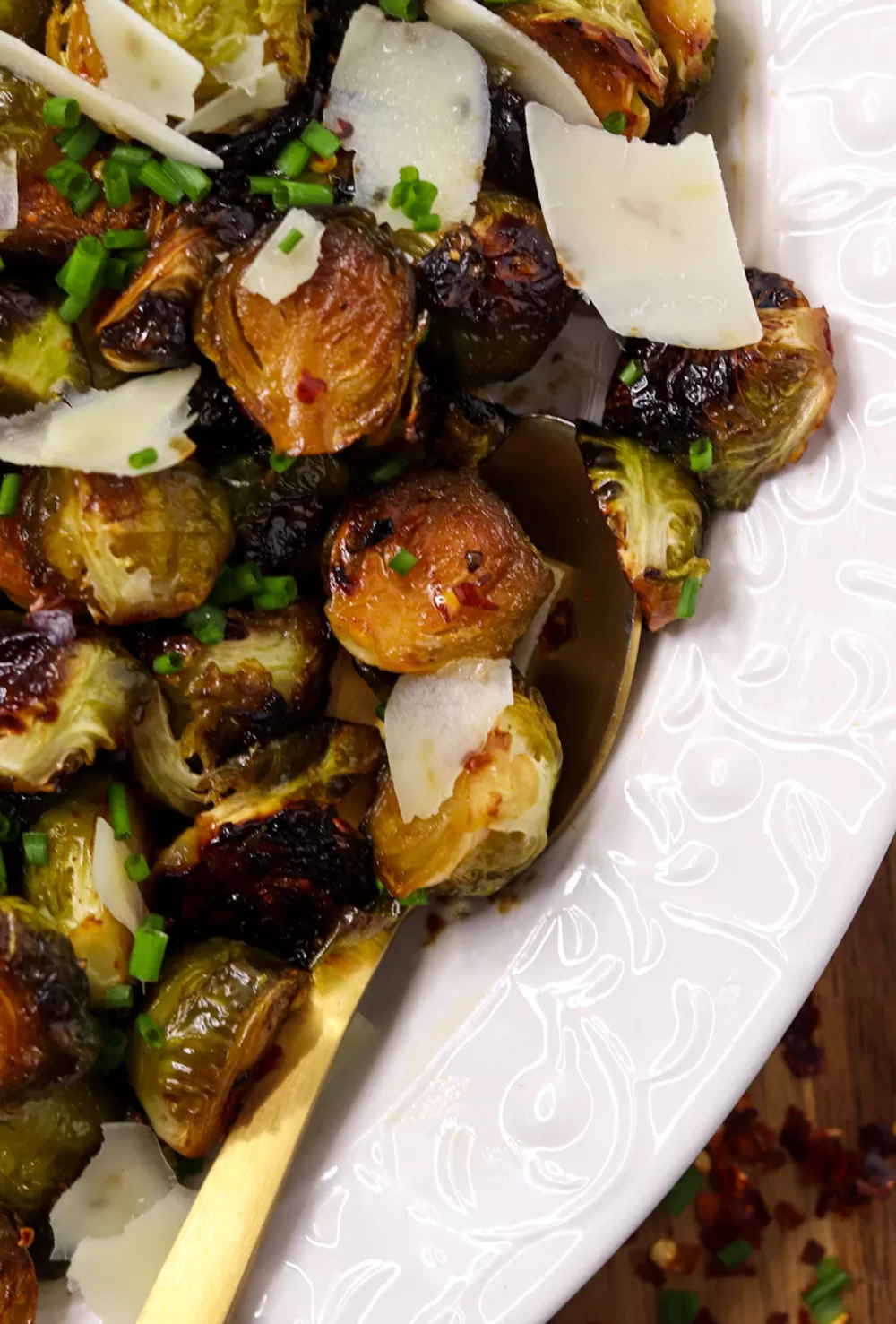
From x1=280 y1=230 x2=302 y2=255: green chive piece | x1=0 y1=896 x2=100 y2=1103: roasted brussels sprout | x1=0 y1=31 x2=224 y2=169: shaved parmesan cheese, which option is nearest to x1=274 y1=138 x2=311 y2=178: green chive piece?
x1=0 y1=31 x2=224 y2=169: shaved parmesan cheese

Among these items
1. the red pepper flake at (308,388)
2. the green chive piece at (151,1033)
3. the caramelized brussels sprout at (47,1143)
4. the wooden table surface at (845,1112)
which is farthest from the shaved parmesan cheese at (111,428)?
the wooden table surface at (845,1112)

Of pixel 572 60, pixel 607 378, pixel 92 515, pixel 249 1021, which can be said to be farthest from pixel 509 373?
pixel 249 1021

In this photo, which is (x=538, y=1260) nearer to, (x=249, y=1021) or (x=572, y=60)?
(x=249, y=1021)

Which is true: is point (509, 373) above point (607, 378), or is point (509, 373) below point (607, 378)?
above

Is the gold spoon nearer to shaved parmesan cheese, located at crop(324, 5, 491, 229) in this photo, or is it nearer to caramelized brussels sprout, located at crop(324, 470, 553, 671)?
caramelized brussels sprout, located at crop(324, 470, 553, 671)

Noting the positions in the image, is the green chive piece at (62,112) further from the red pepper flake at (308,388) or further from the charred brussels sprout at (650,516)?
the charred brussels sprout at (650,516)

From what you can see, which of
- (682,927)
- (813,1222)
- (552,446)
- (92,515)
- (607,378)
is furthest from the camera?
(813,1222)

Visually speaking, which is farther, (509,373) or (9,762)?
(509,373)
